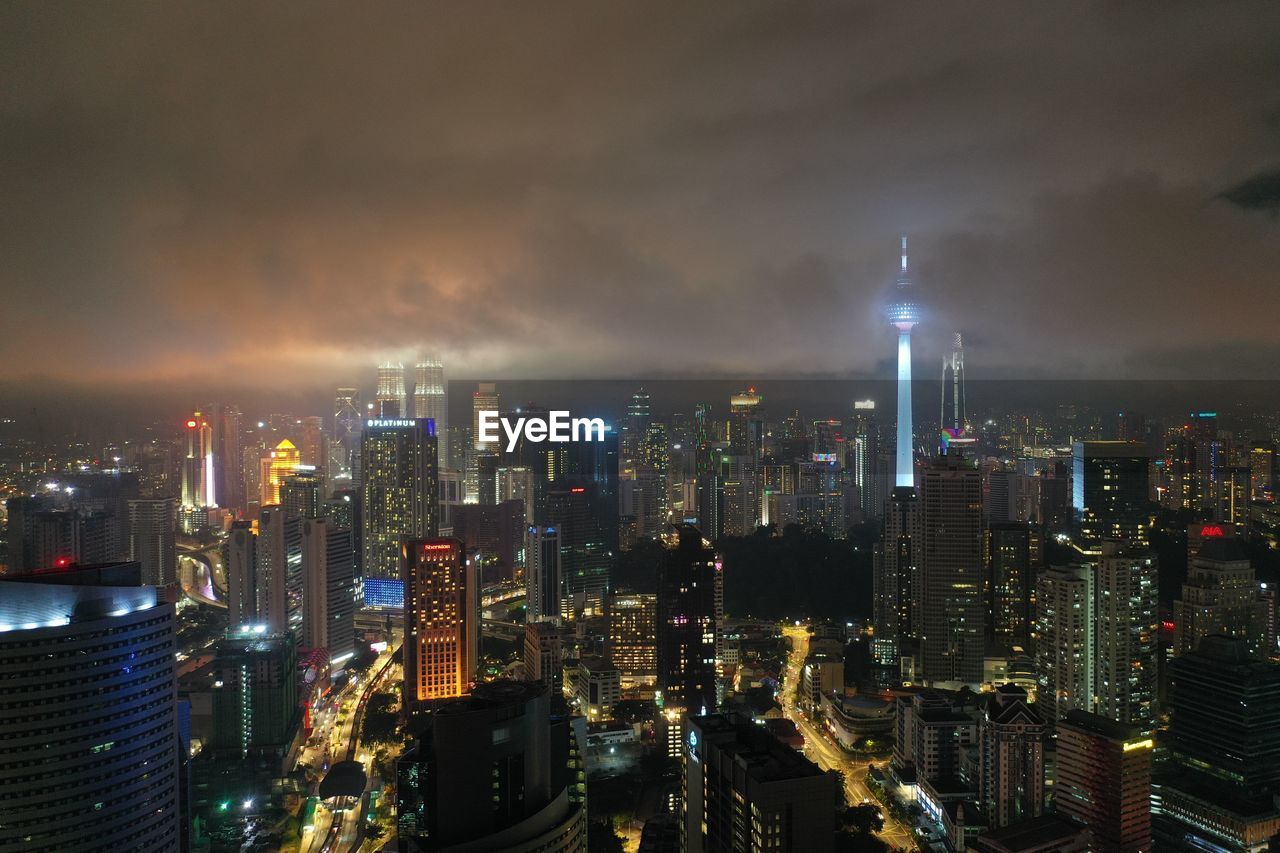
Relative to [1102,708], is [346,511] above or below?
above

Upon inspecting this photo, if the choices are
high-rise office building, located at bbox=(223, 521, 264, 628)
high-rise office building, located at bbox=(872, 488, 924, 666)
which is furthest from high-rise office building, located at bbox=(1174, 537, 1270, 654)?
high-rise office building, located at bbox=(223, 521, 264, 628)

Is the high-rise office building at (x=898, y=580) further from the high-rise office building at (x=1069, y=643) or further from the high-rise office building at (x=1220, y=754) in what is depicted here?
the high-rise office building at (x=1220, y=754)

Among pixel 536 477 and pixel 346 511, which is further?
pixel 346 511

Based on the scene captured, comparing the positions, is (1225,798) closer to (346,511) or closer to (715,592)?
(715,592)

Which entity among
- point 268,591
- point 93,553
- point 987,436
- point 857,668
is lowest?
point 857,668

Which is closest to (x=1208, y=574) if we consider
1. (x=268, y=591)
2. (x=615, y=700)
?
(x=615, y=700)

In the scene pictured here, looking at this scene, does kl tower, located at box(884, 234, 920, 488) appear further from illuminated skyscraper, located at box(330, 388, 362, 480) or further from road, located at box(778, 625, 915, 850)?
illuminated skyscraper, located at box(330, 388, 362, 480)
